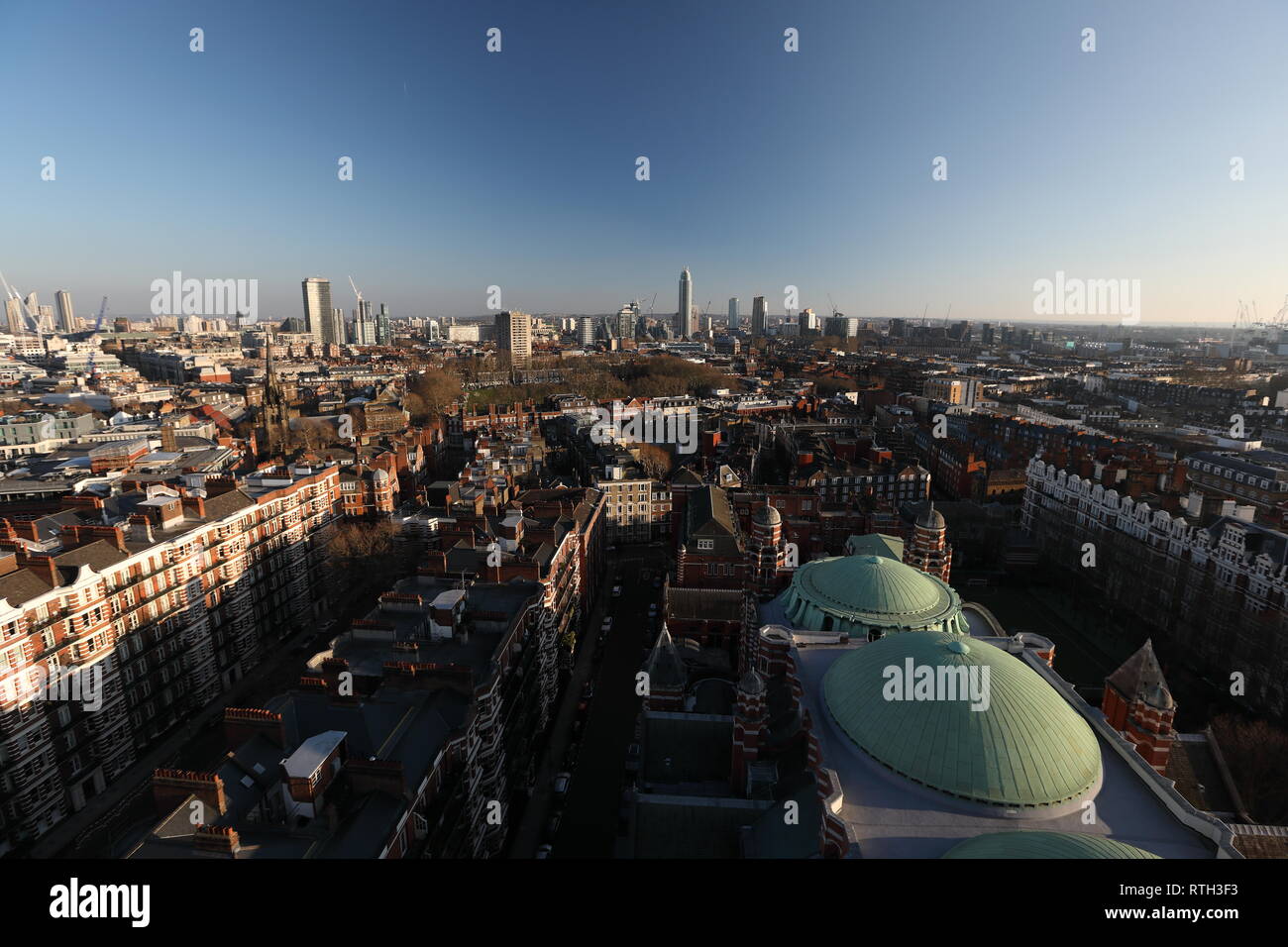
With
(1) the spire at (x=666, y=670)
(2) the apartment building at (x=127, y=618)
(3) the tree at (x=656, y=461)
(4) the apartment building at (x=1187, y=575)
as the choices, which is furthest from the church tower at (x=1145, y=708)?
(3) the tree at (x=656, y=461)

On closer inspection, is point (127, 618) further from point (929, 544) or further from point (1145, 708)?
point (1145, 708)

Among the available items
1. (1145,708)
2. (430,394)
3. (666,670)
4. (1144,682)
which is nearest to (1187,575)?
(1144,682)

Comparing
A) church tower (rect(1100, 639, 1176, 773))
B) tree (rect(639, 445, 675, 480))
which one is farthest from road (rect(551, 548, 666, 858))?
tree (rect(639, 445, 675, 480))

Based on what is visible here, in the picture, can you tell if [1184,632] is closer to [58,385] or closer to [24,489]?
[24,489]

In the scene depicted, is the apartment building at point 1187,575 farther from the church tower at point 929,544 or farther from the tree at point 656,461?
the tree at point 656,461
